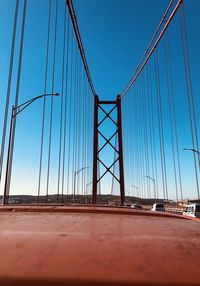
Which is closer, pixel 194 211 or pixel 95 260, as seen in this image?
pixel 95 260

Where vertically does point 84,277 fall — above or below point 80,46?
below

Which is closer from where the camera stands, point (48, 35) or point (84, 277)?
point (84, 277)

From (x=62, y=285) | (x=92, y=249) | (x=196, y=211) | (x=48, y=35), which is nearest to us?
(x=62, y=285)

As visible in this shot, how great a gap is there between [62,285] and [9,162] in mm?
10993

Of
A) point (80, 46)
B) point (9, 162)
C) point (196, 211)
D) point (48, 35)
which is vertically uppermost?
point (80, 46)

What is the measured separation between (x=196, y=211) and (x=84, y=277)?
20.0m

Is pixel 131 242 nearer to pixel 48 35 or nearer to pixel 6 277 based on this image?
pixel 6 277

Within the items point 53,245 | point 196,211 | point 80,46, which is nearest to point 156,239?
point 53,245

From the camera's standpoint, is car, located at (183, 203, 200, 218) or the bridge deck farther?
car, located at (183, 203, 200, 218)

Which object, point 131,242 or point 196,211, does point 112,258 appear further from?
point 196,211

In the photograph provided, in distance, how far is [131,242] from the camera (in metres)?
1.50

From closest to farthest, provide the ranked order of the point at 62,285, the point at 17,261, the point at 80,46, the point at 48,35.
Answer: the point at 62,285
the point at 17,261
the point at 48,35
the point at 80,46

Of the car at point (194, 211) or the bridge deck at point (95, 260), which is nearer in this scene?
the bridge deck at point (95, 260)

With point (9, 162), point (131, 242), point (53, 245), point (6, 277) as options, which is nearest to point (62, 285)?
point (6, 277)
